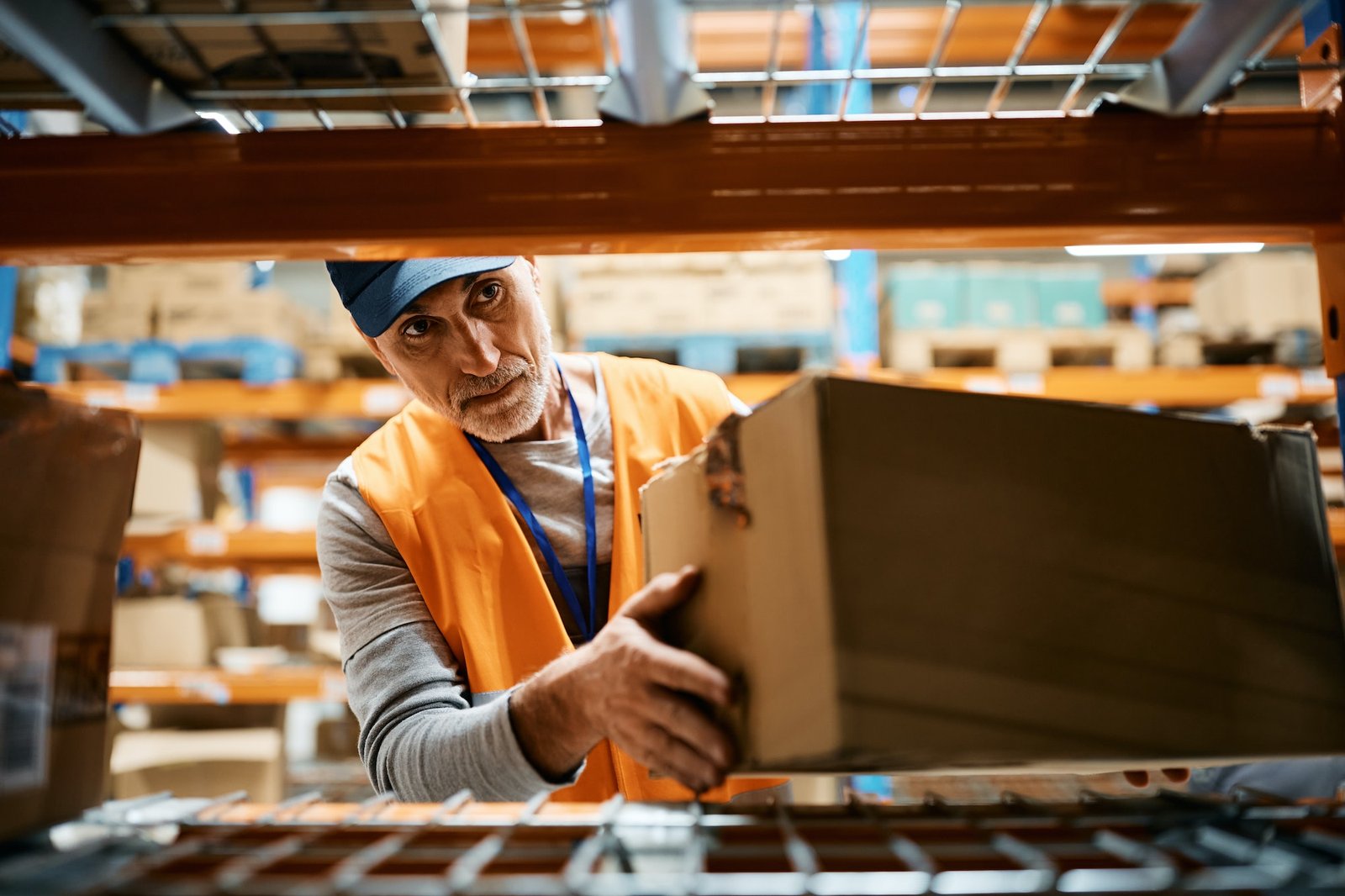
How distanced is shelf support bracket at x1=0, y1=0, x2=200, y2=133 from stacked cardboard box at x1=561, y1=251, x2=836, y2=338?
2.96 metres

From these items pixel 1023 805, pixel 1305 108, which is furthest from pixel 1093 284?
pixel 1023 805

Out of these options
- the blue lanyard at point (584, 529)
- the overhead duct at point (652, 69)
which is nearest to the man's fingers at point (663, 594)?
the overhead duct at point (652, 69)

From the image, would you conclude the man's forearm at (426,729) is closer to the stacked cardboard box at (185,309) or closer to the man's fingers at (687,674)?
the man's fingers at (687,674)

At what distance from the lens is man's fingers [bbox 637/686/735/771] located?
806 mm

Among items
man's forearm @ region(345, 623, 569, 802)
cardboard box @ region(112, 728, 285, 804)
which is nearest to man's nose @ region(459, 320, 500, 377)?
man's forearm @ region(345, 623, 569, 802)

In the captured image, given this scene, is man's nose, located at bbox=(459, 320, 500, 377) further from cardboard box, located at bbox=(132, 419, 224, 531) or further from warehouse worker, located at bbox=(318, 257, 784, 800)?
cardboard box, located at bbox=(132, 419, 224, 531)

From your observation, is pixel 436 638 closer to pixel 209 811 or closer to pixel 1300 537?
pixel 209 811

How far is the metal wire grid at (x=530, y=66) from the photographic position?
0.76 meters

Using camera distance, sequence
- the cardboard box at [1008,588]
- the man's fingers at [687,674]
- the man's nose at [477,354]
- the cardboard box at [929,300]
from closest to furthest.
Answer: the cardboard box at [1008,588], the man's fingers at [687,674], the man's nose at [477,354], the cardboard box at [929,300]

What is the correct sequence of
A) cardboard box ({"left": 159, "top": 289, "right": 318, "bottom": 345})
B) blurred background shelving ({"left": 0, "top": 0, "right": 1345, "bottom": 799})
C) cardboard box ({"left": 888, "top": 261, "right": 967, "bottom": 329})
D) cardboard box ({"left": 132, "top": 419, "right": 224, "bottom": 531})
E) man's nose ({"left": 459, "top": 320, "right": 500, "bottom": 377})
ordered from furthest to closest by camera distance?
cardboard box ({"left": 888, "top": 261, "right": 967, "bottom": 329}) < cardboard box ({"left": 159, "top": 289, "right": 318, "bottom": 345}) < cardboard box ({"left": 132, "top": 419, "right": 224, "bottom": 531}) < blurred background shelving ({"left": 0, "top": 0, "right": 1345, "bottom": 799}) < man's nose ({"left": 459, "top": 320, "right": 500, "bottom": 377})

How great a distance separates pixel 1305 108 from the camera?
888mm

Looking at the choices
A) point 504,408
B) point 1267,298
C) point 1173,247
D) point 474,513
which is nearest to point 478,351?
point 504,408

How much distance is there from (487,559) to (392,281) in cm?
50

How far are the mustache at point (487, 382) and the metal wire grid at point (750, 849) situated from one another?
2.99 ft
